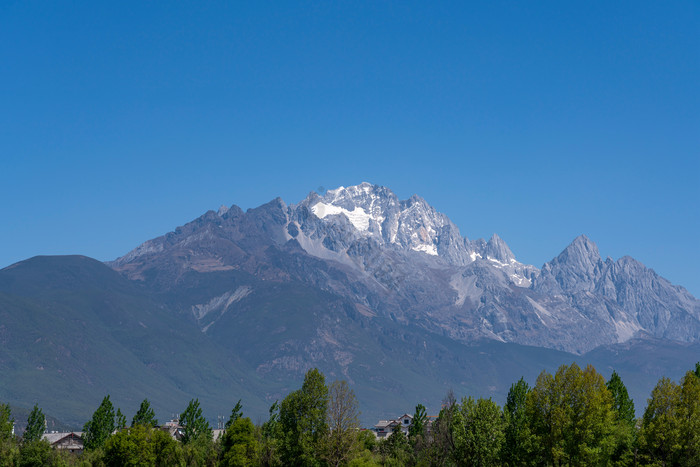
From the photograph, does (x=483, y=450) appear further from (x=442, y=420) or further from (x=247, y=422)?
(x=247, y=422)

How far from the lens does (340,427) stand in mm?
157250

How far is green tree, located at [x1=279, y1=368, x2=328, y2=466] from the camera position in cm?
15475

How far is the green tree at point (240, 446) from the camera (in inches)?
6786

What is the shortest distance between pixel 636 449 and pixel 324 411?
179ft

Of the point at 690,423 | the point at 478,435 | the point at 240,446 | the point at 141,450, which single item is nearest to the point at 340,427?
the point at 240,446

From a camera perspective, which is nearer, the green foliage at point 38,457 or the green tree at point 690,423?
the green tree at point 690,423

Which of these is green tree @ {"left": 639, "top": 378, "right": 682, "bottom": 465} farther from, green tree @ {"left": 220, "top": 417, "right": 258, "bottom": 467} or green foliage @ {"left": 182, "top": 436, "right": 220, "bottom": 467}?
green foliage @ {"left": 182, "top": 436, "right": 220, "bottom": 467}

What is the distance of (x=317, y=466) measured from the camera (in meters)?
154

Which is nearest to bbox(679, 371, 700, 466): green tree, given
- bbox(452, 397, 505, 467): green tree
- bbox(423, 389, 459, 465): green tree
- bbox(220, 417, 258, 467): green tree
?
bbox(452, 397, 505, 467): green tree

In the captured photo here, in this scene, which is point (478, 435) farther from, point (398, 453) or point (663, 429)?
point (398, 453)

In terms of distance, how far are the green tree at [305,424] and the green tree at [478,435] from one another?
32.7 meters

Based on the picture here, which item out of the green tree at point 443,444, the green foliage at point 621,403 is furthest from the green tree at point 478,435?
the green foliage at point 621,403

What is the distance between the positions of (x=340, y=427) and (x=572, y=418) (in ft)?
147

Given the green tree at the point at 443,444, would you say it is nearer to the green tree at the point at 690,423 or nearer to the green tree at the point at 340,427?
the green tree at the point at 340,427
